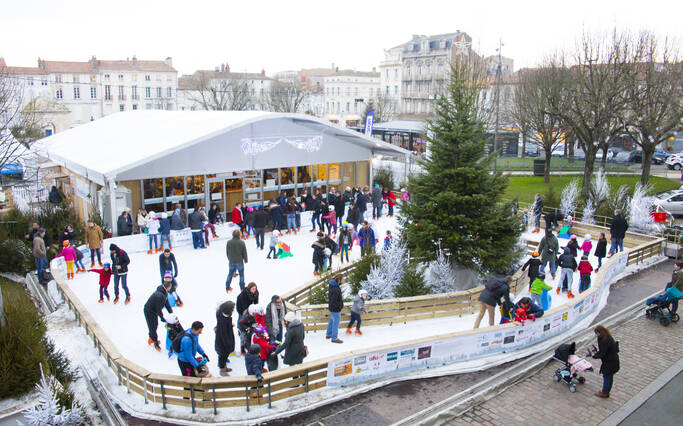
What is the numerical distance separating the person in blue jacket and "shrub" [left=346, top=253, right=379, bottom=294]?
5.34 m

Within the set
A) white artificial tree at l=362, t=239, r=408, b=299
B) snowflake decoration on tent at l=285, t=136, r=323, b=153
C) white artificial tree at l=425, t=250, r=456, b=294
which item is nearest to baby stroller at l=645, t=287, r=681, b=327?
white artificial tree at l=425, t=250, r=456, b=294

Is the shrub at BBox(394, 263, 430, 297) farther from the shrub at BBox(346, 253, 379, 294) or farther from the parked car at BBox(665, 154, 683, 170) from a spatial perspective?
the parked car at BBox(665, 154, 683, 170)

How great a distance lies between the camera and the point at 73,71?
236 feet

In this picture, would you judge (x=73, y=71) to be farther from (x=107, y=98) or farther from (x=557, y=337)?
(x=557, y=337)

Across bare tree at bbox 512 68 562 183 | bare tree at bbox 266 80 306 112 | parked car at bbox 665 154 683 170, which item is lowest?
parked car at bbox 665 154 683 170

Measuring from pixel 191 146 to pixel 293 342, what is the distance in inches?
485

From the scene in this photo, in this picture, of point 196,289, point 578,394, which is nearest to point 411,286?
point 578,394

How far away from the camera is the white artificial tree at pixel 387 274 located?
12086 millimetres

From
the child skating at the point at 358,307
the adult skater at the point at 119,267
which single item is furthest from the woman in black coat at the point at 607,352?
the adult skater at the point at 119,267

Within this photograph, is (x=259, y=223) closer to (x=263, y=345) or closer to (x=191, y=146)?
(x=191, y=146)

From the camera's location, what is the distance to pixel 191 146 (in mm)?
18750

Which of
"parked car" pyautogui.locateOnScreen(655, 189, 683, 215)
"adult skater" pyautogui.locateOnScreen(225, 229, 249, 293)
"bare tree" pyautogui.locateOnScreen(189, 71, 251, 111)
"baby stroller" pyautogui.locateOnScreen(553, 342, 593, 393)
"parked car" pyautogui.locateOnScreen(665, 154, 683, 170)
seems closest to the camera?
"baby stroller" pyautogui.locateOnScreen(553, 342, 593, 393)

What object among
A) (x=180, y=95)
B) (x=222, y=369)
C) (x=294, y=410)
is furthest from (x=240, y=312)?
(x=180, y=95)

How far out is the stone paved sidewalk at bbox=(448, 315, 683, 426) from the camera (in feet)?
26.4
